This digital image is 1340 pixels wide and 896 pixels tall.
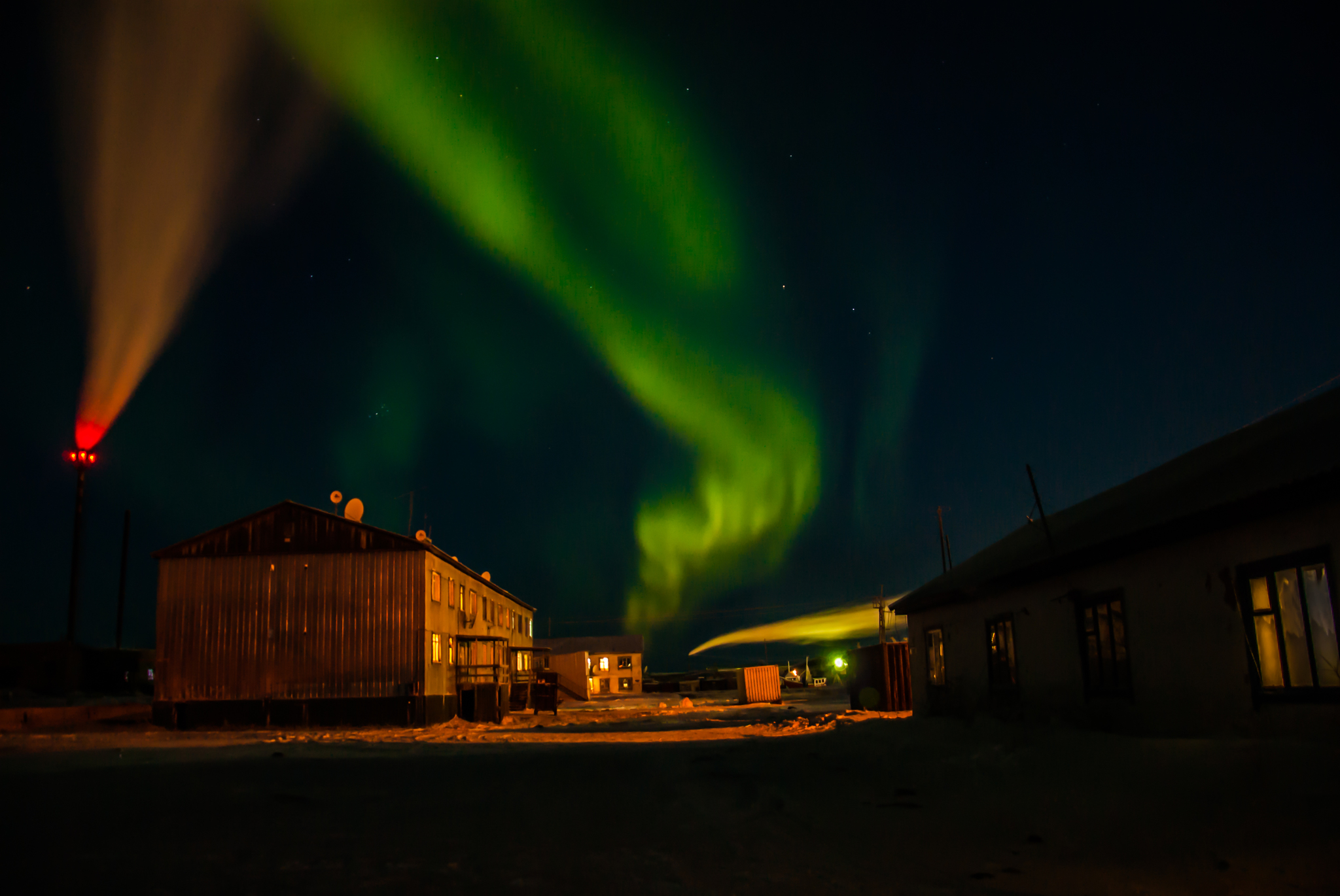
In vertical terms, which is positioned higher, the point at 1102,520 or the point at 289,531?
the point at 289,531

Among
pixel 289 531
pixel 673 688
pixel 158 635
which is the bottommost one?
pixel 673 688

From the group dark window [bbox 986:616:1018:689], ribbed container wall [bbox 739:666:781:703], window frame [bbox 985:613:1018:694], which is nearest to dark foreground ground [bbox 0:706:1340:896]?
window frame [bbox 985:613:1018:694]

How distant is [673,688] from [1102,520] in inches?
3205

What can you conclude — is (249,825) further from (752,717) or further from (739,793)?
(752,717)

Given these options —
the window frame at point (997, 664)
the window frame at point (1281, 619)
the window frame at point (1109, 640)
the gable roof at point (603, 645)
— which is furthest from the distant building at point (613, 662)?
the window frame at point (1281, 619)

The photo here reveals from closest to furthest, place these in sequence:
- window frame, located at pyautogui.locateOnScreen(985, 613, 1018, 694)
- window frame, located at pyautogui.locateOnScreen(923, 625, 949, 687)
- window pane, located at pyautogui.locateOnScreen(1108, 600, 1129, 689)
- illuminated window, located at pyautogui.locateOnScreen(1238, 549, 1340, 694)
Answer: illuminated window, located at pyautogui.locateOnScreen(1238, 549, 1340, 694)
window pane, located at pyautogui.locateOnScreen(1108, 600, 1129, 689)
window frame, located at pyautogui.locateOnScreen(985, 613, 1018, 694)
window frame, located at pyautogui.locateOnScreen(923, 625, 949, 687)

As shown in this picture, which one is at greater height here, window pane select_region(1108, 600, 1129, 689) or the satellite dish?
the satellite dish

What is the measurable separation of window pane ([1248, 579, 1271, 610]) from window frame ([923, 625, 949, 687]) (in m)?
13.0

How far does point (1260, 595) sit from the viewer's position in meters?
11.2

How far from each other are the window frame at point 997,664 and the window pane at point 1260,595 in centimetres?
805

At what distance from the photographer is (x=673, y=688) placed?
93.9 meters

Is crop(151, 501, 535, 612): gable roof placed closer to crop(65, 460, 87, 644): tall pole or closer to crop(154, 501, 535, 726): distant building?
crop(154, 501, 535, 726): distant building

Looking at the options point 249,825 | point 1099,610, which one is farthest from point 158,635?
point 1099,610

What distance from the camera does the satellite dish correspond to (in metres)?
36.7
